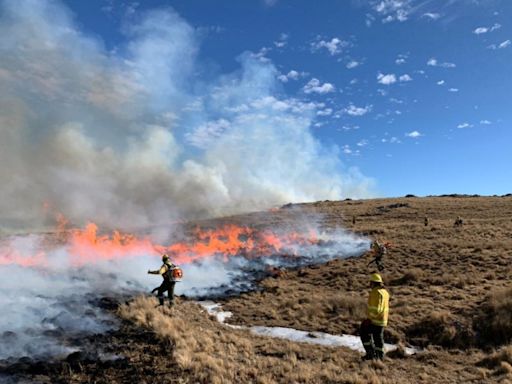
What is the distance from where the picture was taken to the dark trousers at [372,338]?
38.9ft

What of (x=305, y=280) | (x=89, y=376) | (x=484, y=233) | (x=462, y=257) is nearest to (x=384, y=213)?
(x=484, y=233)

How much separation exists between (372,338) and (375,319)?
825mm

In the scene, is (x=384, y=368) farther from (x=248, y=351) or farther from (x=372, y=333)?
(x=248, y=351)

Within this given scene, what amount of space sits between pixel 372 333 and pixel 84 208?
131 feet

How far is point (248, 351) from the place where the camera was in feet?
43.9

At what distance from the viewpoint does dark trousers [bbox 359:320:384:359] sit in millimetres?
11844

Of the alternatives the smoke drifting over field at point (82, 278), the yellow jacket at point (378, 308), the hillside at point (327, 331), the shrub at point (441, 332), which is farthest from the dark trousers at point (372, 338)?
the smoke drifting over field at point (82, 278)

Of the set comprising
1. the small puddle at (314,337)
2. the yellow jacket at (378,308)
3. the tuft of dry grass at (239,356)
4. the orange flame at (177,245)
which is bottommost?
the small puddle at (314,337)

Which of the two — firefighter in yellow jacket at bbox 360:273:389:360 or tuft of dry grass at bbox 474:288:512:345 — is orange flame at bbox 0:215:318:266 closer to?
tuft of dry grass at bbox 474:288:512:345

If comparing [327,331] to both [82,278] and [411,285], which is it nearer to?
[411,285]

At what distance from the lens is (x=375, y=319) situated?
11.7 meters

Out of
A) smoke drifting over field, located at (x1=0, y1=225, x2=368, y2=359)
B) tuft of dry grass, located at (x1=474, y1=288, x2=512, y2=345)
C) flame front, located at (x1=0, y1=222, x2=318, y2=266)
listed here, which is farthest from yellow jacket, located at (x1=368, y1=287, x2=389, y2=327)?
flame front, located at (x1=0, y1=222, x2=318, y2=266)

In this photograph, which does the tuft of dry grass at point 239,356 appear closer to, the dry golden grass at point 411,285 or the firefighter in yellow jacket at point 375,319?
the firefighter in yellow jacket at point 375,319

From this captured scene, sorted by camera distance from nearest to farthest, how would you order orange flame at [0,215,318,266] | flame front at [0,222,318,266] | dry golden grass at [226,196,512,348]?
dry golden grass at [226,196,512,348]
flame front at [0,222,318,266]
orange flame at [0,215,318,266]
